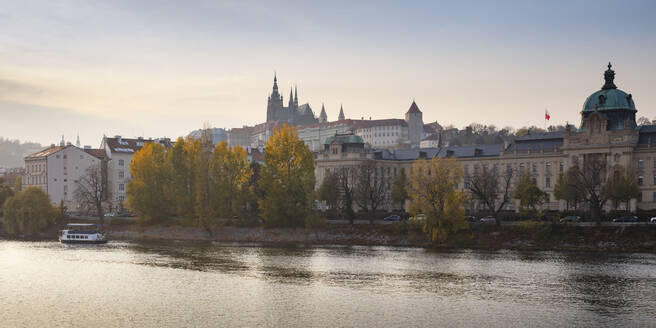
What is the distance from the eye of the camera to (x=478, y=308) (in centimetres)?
4131

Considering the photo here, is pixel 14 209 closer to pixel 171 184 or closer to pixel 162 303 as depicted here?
pixel 171 184

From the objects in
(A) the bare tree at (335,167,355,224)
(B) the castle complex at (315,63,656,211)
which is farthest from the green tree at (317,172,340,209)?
(B) the castle complex at (315,63,656,211)

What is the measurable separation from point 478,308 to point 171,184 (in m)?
64.5

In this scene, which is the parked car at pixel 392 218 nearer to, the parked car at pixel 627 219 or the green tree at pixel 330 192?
the green tree at pixel 330 192

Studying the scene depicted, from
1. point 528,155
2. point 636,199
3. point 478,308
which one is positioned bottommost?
point 478,308

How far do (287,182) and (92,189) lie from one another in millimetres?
46291

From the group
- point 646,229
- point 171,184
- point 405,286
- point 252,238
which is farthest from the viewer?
point 171,184

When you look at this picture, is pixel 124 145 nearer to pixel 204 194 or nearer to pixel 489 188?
pixel 204 194

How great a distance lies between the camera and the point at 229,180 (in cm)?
9338

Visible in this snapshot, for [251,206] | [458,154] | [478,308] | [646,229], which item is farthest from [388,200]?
[478,308]

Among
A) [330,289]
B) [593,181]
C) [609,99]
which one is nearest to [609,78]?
[609,99]

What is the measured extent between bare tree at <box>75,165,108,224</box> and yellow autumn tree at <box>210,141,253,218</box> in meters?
24.7

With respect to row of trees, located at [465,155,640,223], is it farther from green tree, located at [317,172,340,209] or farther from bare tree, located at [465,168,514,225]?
green tree, located at [317,172,340,209]

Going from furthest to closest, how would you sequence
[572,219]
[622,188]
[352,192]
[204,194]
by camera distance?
[352,192] → [204,194] → [622,188] → [572,219]
